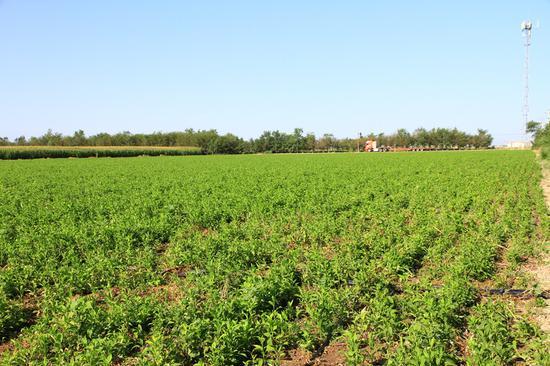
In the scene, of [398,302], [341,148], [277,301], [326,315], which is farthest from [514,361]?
[341,148]

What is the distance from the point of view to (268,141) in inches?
5842

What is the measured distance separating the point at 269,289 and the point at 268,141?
14377cm

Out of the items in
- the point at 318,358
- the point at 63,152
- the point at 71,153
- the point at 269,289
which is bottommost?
the point at 318,358

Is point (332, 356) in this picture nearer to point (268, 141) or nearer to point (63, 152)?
point (63, 152)

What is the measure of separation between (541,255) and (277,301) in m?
5.60

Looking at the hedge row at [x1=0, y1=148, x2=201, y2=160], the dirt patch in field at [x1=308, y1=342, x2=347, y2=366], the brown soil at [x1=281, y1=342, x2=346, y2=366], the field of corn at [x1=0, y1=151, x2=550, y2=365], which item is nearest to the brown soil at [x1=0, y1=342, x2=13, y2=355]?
the field of corn at [x1=0, y1=151, x2=550, y2=365]

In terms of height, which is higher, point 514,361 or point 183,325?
point 183,325

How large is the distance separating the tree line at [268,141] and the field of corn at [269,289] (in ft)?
347

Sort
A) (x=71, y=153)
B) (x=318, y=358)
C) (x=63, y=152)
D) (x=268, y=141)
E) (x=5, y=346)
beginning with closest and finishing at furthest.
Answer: (x=318, y=358) → (x=5, y=346) → (x=63, y=152) → (x=71, y=153) → (x=268, y=141)

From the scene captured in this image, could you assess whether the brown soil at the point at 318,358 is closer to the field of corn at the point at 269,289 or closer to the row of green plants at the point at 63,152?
the field of corn at the point at 269,289

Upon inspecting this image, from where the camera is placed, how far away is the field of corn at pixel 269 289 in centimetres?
427

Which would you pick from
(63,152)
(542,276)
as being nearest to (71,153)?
(63,152)

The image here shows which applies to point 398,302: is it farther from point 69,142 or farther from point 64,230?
point 69,142

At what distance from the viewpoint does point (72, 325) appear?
15.2 ft
